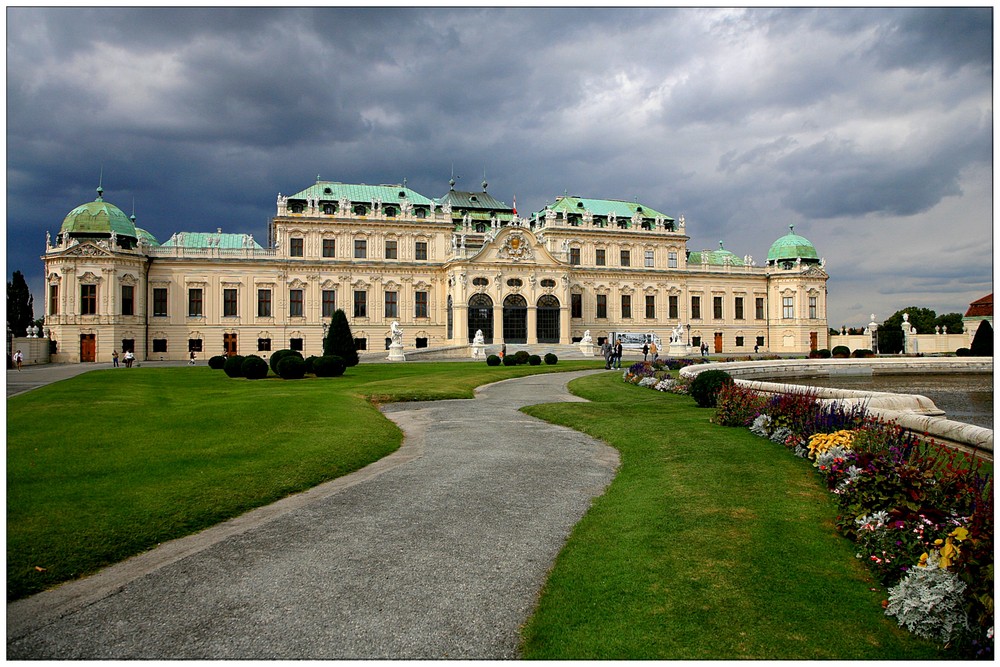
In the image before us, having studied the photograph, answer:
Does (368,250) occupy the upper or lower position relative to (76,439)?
upper

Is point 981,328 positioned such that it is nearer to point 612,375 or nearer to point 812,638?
point 612,375

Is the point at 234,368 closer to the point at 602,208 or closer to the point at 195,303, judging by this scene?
the point at 195,303

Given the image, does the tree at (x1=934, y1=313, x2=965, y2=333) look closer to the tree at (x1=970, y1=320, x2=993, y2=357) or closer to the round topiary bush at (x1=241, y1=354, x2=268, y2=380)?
the tree at (x1=970, y1=320, x2=993, y2=357)

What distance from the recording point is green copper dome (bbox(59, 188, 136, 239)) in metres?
58.7

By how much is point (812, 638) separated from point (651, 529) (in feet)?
9.01

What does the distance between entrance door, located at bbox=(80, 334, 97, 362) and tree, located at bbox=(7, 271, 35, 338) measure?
1503 cm

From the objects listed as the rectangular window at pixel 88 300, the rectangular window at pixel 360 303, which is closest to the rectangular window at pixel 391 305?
the rectangular window at pixel 360 303

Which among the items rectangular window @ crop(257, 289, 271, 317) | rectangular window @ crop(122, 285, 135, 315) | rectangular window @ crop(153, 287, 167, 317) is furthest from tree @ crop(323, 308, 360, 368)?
rectangular window @ crop(153, 287, 167, 317)

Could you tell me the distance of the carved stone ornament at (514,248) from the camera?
65.9 meters

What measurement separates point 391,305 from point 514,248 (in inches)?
551

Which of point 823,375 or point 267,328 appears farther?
point 267,328

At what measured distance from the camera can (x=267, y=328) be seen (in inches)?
2510

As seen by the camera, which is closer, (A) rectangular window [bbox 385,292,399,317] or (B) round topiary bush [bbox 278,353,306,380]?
(B) round topiary bush [bbox 278,353,306,380]

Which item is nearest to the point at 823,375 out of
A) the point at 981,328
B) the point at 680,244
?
the point at 981,328
